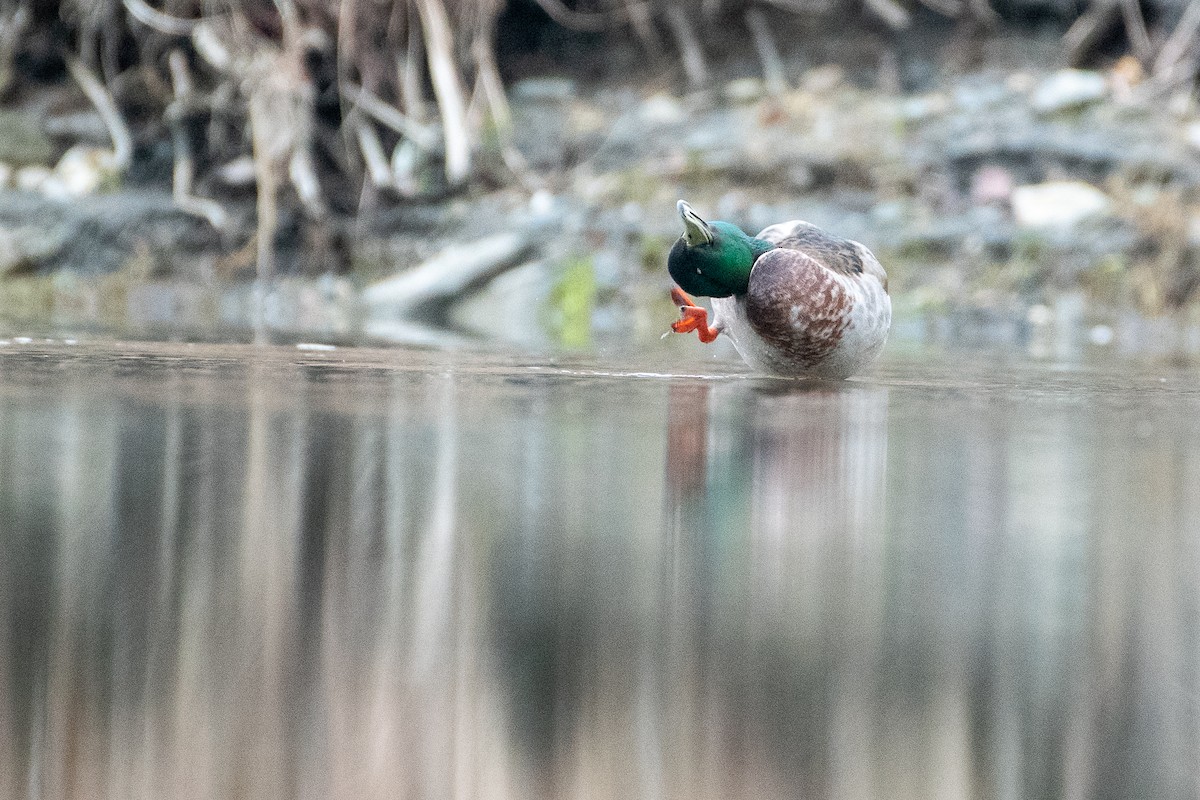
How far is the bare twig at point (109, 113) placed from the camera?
1038 cm

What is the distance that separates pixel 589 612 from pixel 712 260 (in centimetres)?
226

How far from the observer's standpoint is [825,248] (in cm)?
409

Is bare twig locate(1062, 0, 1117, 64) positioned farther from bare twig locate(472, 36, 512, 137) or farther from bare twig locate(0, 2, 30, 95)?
bare twig locate(0, 2, 30, 95)

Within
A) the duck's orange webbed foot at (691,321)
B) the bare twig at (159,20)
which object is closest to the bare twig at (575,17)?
the bare twig at (159,20)

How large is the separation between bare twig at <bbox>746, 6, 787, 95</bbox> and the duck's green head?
6.74 m

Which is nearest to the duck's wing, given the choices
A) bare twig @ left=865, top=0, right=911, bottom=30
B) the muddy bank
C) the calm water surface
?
the calm water surface

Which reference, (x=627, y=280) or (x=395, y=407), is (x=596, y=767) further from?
(x=627, y=280)

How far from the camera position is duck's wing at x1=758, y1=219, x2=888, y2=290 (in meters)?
4.04

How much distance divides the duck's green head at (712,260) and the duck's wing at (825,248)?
177mm

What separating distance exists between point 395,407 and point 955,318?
5.63 m

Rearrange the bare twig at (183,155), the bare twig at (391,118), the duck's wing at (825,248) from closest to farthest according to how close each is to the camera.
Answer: the duck's wing at (825,248) → the bare twig at (183,155) → the bare twig at (391,118)

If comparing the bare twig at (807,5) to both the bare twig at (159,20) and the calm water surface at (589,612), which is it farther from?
the calm water surface at (589,612)

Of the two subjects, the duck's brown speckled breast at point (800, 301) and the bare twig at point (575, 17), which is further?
the bare twig at point (575, 17)

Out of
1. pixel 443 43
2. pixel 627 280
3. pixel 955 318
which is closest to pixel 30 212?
pixel 443 43
